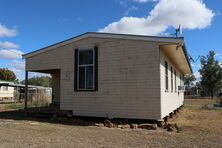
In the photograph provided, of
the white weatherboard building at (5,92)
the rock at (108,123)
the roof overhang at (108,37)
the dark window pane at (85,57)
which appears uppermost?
the roof overhang at (108,37)

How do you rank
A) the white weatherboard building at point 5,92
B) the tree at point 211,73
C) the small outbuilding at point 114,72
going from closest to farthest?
the small outbuilding at point 114,72 < the white weatherboard building at point 5,92 < the tree at point 211,73

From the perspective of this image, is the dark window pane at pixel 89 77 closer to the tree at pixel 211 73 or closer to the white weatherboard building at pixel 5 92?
the white weatherboard building at pixel 5 92

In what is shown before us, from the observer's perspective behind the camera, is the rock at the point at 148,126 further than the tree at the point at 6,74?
No

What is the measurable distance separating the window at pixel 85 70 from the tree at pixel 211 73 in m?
58.6

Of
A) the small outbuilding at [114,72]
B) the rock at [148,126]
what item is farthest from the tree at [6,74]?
the rock at [148,126]

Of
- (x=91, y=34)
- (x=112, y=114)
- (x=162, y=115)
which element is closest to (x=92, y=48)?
(x=91, y=34)

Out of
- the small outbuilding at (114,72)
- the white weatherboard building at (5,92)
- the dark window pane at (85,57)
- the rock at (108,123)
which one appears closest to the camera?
the rock at (108,123)

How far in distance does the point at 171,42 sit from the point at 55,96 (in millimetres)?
10283

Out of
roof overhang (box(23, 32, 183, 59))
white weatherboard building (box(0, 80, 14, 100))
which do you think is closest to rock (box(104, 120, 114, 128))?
roof overhang (box(23, 32, 183, 59))

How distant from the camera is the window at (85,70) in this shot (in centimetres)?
1282

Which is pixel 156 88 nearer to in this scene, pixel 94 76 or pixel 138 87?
pixel 138 87

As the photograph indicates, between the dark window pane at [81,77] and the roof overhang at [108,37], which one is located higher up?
the roof overhang at [108,37]

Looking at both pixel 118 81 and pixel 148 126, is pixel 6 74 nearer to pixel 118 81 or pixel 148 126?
pixel 118 81

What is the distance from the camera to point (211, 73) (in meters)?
68.0
